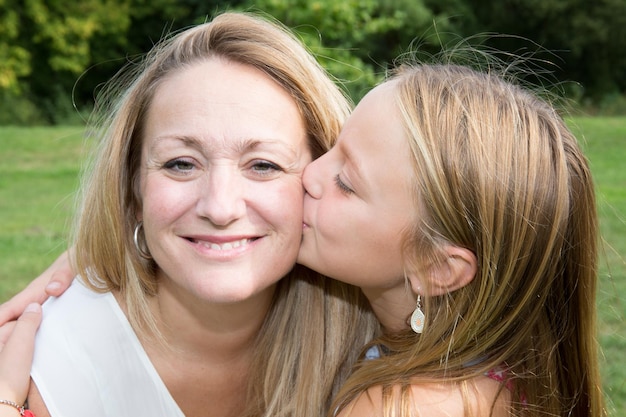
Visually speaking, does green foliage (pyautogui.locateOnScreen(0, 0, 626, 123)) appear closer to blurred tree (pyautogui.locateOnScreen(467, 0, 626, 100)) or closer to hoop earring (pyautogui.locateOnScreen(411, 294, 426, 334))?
blurred tree (pyautogui.locateOnScreen(467, 0, 626, 100))

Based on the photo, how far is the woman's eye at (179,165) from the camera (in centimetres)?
294

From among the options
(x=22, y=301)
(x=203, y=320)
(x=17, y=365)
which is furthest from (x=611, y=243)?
(x=17, y=365)

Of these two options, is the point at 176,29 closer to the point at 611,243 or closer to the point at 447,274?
the point at 611,243

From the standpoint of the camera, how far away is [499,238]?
8.75ft

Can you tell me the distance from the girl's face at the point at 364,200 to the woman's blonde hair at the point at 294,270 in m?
0.29

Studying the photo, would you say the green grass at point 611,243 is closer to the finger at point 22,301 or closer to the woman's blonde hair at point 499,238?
the woman's blonde hair at point 499,238

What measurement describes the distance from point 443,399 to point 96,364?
1411 millimetres

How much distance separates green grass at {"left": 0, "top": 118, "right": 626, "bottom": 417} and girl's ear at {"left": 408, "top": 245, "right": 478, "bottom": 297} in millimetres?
858

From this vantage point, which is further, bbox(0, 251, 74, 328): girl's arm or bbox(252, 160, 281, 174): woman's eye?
bbox(0, 251, 74, 328): girl's arm

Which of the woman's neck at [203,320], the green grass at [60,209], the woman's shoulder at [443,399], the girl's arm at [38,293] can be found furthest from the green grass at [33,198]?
the woman's shoulder at [443,399]

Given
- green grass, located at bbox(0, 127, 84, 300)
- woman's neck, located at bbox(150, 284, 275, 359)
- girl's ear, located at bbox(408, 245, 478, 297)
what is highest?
girl's ear, located at bbox(408, 245, 478, 297)

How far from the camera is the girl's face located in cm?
276

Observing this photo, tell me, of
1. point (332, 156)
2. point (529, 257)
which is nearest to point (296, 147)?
point (332, 156)

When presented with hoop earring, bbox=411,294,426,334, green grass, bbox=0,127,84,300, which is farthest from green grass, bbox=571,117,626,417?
green grass, bbox=0,127,84,300
